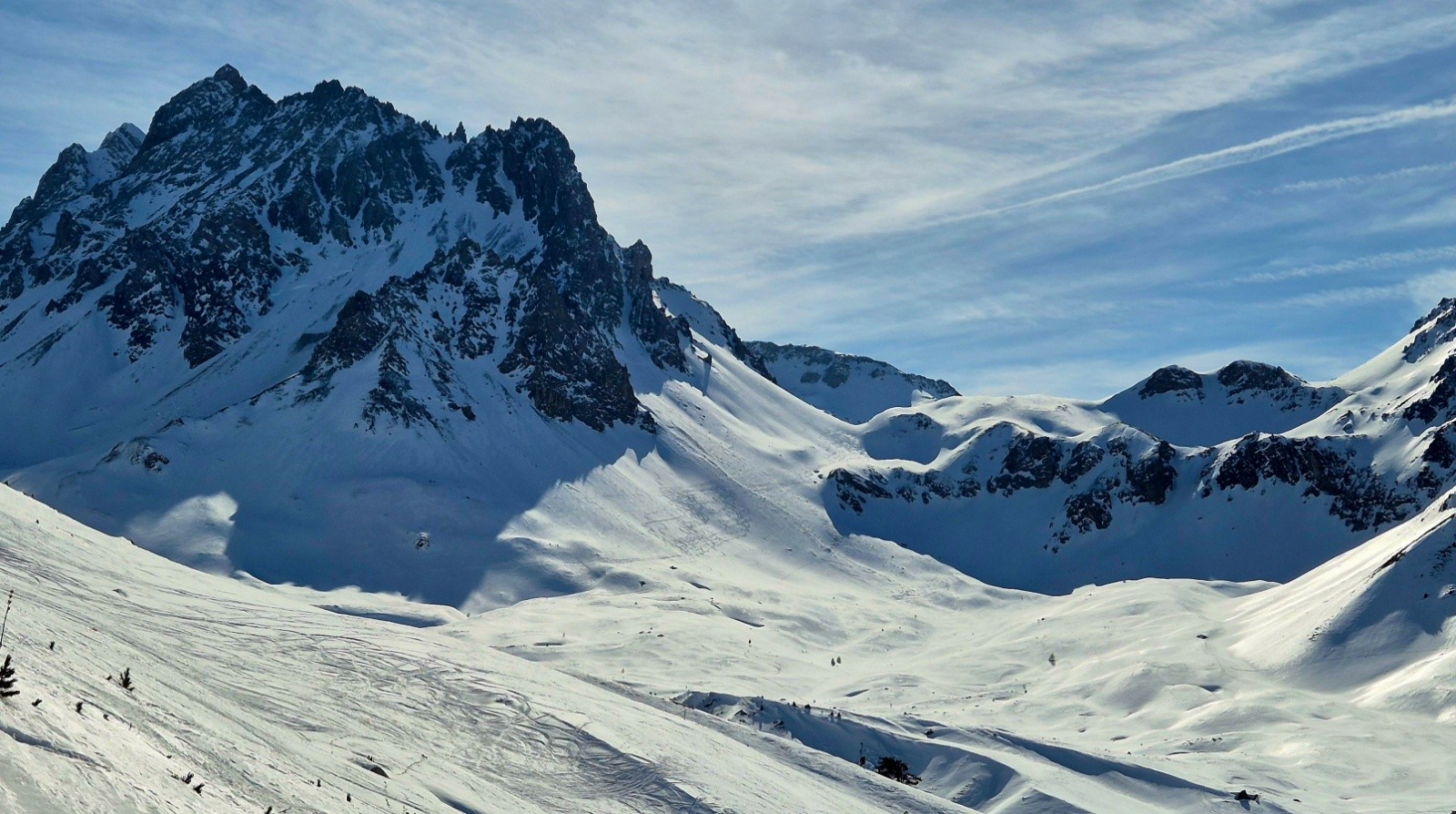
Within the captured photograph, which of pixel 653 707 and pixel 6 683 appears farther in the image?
pixel 653 707

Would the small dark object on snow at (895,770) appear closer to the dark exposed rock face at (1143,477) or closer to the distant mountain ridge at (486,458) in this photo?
the distant mountain ridge at (486,458)

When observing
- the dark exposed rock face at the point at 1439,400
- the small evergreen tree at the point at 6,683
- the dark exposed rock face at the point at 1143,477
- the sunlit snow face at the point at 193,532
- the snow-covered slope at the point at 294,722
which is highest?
the dark exposed rock face at the point at 1439,400

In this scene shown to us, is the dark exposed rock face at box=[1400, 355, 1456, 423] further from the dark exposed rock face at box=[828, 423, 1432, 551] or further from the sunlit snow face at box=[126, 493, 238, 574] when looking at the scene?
the sunlit snow face at box=[126, 493, 238, 574]

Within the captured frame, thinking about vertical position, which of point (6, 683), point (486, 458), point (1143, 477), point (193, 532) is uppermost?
point (1143, 477)

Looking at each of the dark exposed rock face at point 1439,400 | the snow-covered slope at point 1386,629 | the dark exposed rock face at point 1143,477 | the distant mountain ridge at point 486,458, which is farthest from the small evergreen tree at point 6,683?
the dark exposed rock face at point 1439,400

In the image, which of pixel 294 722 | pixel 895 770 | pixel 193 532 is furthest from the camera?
pixel 193 532

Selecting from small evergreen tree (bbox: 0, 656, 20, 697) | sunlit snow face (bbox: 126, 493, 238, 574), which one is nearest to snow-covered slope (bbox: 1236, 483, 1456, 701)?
small evergreen tree (bbox: 0, 656, 20, 697)

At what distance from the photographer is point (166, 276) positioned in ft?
611

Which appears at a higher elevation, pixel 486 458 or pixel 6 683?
pixel 486 458

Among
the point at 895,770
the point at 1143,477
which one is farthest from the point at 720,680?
the point at 1143,477

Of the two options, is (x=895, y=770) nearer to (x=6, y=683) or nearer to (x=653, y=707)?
(x=653, y=707)

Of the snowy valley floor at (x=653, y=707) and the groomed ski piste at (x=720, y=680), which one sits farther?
the groomed ski piste at (x=720, y=680)

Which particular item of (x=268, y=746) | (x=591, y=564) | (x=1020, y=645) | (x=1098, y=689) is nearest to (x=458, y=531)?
(x=591, y=564)

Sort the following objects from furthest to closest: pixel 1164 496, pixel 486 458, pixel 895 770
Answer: pixel 1164 496 → pixel 486 458 → pixel 895 770
